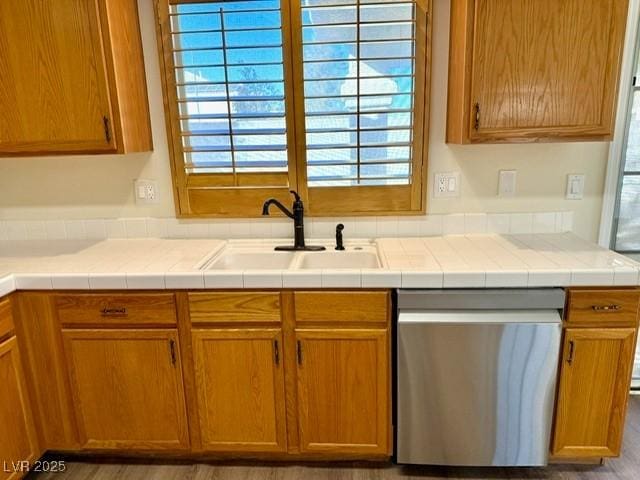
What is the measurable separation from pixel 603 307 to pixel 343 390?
1.01 meters

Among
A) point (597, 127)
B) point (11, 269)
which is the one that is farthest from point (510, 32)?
point (11, 269)

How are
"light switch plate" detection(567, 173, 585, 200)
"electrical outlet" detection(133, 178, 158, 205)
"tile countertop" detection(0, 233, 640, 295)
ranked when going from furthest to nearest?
"electrical outlet" detection(133, 178, 158, 205) → "light switch plate" detection(567, 173, 585, 200) → "tile countertop" detection(0, 233, 640, 295)

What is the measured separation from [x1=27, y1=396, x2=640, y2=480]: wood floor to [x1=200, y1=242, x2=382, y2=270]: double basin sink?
2.82 ft

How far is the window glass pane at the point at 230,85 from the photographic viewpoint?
2018 millimetres

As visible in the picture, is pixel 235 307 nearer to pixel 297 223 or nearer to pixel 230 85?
pixel 297 223

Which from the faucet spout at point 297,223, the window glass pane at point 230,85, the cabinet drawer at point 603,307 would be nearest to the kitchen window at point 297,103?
the window glass pane at point 230,85

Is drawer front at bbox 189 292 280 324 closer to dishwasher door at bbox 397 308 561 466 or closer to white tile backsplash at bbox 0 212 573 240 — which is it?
dishwasher door at bbox 397 308 561 466

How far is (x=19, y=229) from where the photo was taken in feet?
7.58

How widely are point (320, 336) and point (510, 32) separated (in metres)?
1.36

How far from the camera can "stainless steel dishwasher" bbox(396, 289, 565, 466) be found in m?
1.63

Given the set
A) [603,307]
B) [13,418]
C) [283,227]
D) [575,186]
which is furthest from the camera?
[283,227]

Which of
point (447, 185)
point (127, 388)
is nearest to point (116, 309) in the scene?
point (127, 388)

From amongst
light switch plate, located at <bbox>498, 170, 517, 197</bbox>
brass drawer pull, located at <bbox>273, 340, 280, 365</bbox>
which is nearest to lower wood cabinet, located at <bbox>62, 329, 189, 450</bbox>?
brass drawer pull, located at <bbox>273, 340, 280, 365</bbox>

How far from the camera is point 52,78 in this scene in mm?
1821
